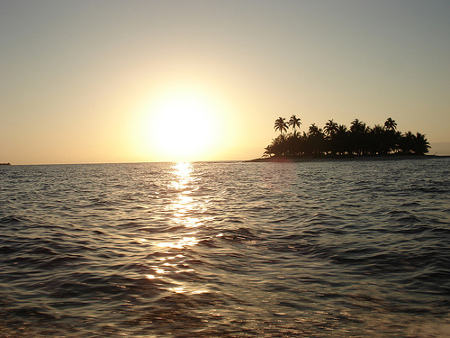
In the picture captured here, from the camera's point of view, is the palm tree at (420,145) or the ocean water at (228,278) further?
the palm tree at (420,145)

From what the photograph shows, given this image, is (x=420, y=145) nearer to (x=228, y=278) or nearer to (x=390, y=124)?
(x=390, y=124)

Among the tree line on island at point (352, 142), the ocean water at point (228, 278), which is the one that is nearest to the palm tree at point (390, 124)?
the tree line on island at point (352, 142)

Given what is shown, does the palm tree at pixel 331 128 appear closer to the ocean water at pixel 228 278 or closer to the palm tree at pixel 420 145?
the palm tree at pixel 420 145

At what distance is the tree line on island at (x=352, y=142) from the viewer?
146625 millimetres

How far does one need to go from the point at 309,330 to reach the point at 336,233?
25.4ft

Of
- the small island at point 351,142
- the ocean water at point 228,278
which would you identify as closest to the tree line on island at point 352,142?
the small island at point 351,142

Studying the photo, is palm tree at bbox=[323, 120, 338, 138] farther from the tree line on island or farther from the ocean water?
the ocean water

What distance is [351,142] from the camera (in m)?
147

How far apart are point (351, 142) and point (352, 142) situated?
16.8 inches

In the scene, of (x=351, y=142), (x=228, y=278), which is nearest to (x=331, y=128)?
(x=351, y=142)

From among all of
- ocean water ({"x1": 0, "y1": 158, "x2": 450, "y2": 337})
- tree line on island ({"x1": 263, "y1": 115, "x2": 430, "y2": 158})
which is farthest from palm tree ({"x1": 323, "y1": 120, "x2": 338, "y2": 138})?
ocean water ({"x1": 0, "y1": 158, "x2": 450, "y2": 337})

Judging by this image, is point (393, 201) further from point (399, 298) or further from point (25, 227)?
point (25, 227)

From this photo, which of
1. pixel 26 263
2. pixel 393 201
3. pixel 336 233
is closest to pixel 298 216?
pixel 336 233

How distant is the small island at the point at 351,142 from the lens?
147 meters
